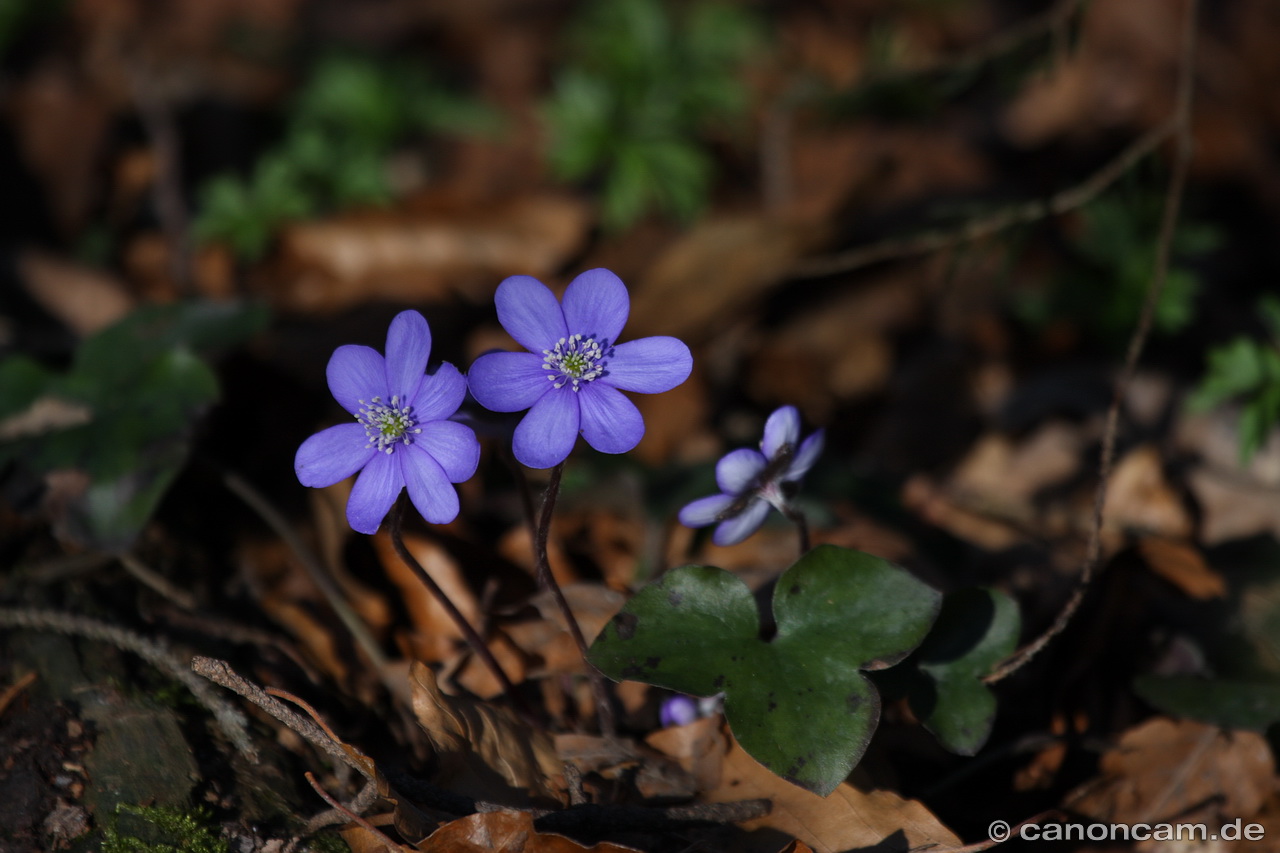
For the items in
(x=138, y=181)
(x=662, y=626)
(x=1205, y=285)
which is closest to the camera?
(x=662, y=626)

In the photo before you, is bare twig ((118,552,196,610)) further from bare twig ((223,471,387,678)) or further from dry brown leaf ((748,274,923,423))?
dry brown leaf ((748,274,923,423))

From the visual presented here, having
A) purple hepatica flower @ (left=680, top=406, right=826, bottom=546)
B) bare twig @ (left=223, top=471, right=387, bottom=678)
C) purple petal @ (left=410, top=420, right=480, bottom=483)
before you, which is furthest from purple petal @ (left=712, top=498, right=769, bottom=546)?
bare twig @ (left=223, top=471, right=387, bottom=678)

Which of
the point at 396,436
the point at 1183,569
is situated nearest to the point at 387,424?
the point at 396,436

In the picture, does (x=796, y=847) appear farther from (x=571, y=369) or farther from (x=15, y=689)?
(x=15, y=689)

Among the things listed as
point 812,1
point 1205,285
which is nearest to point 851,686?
point 1205,285

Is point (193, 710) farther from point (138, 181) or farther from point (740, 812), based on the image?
point (138, 181)

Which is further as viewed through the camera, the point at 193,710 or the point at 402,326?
the point at 193,710

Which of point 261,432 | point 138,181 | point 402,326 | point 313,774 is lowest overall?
point 313,774
